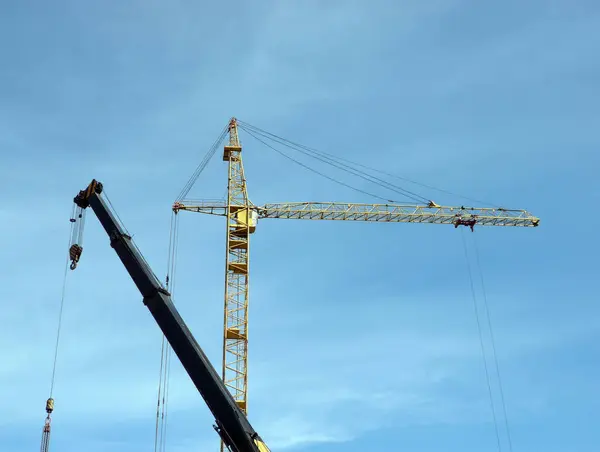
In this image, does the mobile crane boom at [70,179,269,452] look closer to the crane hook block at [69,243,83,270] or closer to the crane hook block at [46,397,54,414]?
the crane hook block at [69,243,83,270]

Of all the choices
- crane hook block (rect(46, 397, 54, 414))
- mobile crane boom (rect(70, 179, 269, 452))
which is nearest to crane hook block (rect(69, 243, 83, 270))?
mobile crane boom (rect(70, 179, 269, 452))

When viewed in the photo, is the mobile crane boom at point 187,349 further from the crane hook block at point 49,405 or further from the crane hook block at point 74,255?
the crane hook block at point 49,405

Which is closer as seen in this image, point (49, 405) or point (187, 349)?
point (187, 349)

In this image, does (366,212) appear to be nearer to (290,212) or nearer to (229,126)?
(290,212)

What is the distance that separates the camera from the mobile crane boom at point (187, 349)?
39.2 m

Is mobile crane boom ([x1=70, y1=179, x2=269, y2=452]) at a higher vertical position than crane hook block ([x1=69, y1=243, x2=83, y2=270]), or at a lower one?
lower

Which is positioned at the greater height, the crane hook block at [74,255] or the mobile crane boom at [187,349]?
the crane hook block at [74,255]

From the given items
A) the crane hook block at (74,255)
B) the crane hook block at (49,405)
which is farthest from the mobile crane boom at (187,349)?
the crane hook block at (49,405)

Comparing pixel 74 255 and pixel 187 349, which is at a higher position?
pixel 74 255

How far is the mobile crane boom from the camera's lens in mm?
39250

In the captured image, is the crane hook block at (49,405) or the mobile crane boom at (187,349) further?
the crane hook block at (49,405)

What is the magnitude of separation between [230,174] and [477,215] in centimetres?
3034

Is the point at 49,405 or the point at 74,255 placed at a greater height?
the point at 74,255

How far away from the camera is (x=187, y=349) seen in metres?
40.8
